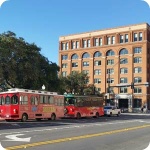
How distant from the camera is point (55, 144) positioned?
13.3 metres

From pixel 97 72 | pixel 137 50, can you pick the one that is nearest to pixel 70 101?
pixel 137 50

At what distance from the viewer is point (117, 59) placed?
328ft

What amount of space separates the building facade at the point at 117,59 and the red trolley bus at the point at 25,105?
5693 cm

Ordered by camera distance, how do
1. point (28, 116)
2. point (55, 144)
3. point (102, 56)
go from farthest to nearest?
1. point (102, 56)
2. point (28, 116)
3. point (55, 144)

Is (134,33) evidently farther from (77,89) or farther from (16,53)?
(16,53)

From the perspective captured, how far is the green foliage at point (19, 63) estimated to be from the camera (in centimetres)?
3859

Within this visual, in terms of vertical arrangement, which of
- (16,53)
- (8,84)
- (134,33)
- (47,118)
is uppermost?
(134,33)

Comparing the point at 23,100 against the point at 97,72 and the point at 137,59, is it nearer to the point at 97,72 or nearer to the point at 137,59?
the point at 137,59

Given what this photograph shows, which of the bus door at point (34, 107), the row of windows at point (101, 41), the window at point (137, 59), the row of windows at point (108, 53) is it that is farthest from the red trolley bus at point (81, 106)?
the row of windows at point (108, 53)

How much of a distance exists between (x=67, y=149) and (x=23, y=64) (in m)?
29.8

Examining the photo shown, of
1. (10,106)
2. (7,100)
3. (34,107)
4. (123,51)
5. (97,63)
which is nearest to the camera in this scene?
(10,106)

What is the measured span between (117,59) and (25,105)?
70591 millimetres

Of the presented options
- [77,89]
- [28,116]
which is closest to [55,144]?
[28,116]

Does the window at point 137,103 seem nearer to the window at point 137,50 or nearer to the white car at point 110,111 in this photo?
the window at point 137,50
